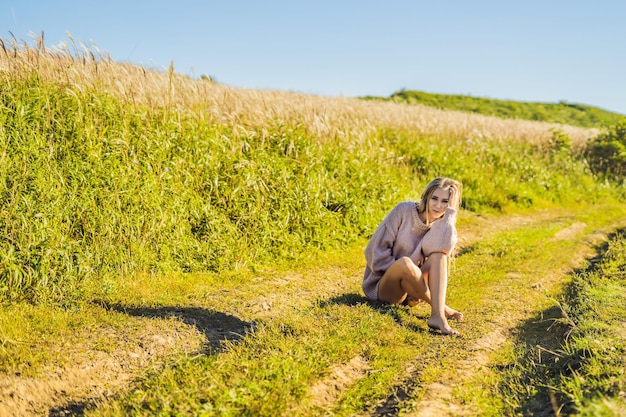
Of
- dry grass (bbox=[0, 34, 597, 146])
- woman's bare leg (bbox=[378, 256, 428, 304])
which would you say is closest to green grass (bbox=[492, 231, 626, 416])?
woman's bare leg (bbox=[378, 256, 428, 304])

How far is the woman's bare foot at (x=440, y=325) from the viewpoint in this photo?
5.49 meters

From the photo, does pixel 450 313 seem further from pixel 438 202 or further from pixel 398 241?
pixel 438 202

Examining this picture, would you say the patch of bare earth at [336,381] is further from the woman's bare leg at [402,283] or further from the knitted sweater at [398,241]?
the knitted sweater at [398,241]

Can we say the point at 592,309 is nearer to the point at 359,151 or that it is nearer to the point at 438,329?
the point at 438,329

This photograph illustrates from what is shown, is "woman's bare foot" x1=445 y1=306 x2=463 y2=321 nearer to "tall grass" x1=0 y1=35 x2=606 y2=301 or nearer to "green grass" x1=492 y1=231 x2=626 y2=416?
"green grass" x1=492 y1=231 x2=626 y2=416

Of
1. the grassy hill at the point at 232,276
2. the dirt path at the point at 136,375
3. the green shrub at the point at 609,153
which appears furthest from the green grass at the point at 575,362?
the green shrub at the point at 609,153

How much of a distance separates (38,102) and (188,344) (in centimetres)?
360

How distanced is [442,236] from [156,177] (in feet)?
11.9

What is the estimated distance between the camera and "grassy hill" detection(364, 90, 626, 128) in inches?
1310

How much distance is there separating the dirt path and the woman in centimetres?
58

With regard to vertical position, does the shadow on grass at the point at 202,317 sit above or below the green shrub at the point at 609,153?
below

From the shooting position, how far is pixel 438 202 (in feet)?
18.8

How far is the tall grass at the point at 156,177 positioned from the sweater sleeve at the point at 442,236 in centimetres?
272

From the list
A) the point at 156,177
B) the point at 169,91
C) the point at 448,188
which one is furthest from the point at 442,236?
the point at 169,91
